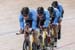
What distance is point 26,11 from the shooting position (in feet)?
19.6

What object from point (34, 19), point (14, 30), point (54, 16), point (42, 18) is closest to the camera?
point (34, 19)

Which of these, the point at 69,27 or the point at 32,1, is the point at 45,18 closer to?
the point at 69,27

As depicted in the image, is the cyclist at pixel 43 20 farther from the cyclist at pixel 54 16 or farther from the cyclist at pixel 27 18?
the cyclist at pixel 54 16

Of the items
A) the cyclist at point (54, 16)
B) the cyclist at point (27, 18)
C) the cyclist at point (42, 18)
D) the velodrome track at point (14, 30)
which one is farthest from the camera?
the velodrome track at point (14, 30)

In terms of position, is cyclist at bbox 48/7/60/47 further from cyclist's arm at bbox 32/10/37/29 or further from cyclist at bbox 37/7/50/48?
cyclist's arm at bbox 32/10/37/29

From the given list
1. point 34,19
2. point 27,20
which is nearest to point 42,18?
point 34,19

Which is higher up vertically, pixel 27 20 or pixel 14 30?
pixel 27 20

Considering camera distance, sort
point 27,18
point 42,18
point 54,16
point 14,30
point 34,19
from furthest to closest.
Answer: point 14,30, point 54,16, point 42,18, point 34,19, point 27,18

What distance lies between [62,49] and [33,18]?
74.4 inches

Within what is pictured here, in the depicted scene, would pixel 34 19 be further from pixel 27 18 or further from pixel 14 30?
pixel 14 30

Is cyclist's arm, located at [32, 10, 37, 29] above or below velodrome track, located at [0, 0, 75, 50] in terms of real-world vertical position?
above

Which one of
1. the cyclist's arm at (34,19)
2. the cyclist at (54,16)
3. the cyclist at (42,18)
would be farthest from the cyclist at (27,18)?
the cyclist at (54,16)

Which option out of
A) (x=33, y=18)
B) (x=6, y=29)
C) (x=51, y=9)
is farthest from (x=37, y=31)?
(x=6, y=29)


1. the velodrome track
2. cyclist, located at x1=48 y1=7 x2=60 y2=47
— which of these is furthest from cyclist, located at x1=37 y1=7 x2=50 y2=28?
the velodrome track
